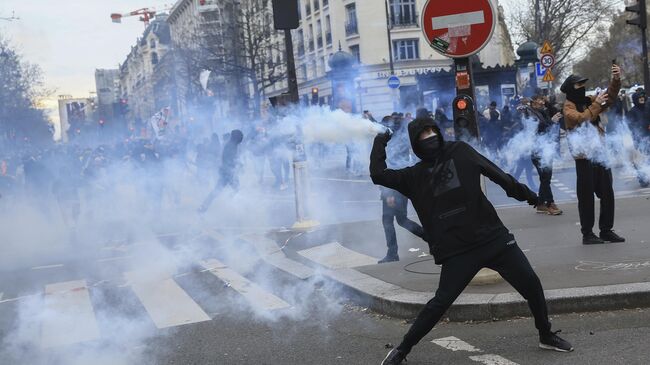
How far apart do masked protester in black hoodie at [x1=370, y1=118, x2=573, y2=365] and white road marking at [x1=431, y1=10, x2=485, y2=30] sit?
2.02 metres

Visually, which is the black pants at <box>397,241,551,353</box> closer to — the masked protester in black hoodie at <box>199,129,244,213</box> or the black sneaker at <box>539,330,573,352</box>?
the black sneaker at <box>539,330,573,352</box>

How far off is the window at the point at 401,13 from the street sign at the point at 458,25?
28663 millimetres

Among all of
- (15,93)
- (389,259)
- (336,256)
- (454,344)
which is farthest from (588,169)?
(15,93)

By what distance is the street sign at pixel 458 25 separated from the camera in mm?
6379

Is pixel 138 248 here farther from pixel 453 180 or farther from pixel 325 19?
pixel 325 19

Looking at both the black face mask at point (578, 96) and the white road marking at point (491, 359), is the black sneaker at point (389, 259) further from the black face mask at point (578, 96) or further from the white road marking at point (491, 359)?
the white road marking at point (491, 359)

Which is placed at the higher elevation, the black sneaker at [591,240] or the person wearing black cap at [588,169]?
the person wearing black cap at [588,169]

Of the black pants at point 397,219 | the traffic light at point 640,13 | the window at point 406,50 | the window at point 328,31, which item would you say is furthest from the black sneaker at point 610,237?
the window at point 328,31

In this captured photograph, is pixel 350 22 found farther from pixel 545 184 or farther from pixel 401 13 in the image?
pixel 545 184

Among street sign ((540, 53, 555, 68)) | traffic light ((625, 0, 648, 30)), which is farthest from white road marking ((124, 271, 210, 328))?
street sign ((540, 53, 555, 68))

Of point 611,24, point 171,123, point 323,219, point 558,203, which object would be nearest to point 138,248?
point 323,219

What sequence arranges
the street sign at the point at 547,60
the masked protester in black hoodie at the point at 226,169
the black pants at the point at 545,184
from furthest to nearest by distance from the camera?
the street sign at the point at 547,60
the masked protester in black hoodie at the point at 226,169
the black pants at the point at 545,184

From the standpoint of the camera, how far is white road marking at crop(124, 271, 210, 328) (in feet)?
21.8

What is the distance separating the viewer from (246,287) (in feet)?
25.8
